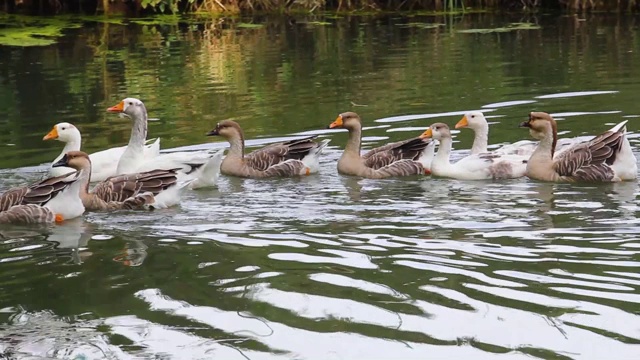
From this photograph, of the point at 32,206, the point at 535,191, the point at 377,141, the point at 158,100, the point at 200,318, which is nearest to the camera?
the point at 200,318

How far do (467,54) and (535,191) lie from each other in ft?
41.4

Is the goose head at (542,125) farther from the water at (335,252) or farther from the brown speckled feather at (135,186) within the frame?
the brown speckled feather at (135,186)

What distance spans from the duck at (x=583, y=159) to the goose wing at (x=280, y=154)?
2.60m

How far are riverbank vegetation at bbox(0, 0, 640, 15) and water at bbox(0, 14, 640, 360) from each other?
13.9 m

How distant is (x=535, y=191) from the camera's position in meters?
11.5

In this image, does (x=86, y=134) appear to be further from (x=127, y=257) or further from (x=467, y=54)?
(x=467, y=54)

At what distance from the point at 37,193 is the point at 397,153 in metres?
4.27

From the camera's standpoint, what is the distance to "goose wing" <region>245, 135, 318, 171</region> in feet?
42.7

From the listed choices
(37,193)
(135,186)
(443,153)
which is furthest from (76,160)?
(443,153)

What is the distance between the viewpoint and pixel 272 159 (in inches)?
517

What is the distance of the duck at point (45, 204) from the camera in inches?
420

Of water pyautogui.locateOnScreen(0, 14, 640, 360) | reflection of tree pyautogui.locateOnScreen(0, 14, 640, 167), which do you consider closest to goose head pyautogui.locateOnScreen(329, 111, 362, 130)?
water pyautogui.locateOnScreen(0, 14, 640, 360)

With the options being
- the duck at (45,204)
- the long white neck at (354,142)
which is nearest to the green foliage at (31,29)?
the long white neck at (354,142)

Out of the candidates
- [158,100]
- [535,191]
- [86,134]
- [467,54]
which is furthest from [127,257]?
[467,54]
